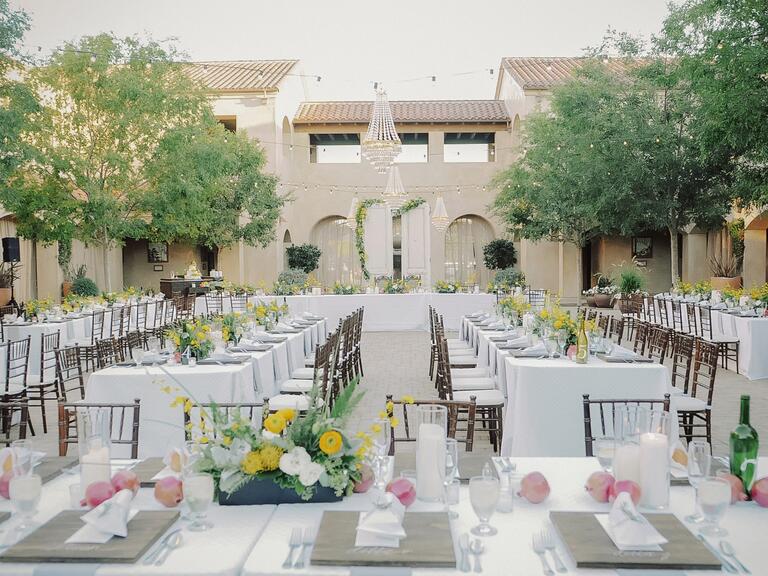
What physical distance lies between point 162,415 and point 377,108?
1021 centimetres

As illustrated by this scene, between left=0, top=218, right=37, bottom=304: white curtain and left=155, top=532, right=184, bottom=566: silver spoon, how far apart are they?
1862cm

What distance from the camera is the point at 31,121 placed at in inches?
591

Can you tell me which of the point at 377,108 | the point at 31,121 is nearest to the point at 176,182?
the point at 31,121

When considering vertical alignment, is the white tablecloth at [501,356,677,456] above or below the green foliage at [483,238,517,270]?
below

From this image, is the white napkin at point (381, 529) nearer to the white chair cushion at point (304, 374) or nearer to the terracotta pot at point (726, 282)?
the white chair cushion at point (304, 374)

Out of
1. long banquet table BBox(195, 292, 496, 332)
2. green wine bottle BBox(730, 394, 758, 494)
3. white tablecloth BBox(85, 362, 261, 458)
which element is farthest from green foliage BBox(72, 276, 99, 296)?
green wine bottle BBox(730, 394, 758, 494)

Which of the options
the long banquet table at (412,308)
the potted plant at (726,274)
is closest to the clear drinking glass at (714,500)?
the long banquet table at (412,308)

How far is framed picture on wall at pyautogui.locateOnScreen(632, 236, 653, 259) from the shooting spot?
80.3 ft

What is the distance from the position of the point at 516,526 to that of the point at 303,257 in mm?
20925

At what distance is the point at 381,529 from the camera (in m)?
2.02

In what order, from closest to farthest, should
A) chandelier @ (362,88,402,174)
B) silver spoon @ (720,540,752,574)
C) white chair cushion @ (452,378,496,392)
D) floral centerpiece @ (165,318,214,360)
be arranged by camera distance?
silver spoon @ (720,540,752,574) → floral centerpiece @ (165,318,214,360) → white chair cushion @ (452,378,496,392) → chandelier @ (362,88,402,174)

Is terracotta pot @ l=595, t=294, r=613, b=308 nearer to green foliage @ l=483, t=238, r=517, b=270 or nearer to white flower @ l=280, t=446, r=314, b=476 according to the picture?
green foliage @ l=483, t=238, r=517, b=270

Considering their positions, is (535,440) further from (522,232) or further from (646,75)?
(522,232)

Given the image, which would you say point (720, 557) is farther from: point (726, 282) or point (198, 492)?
point (726, 282)
